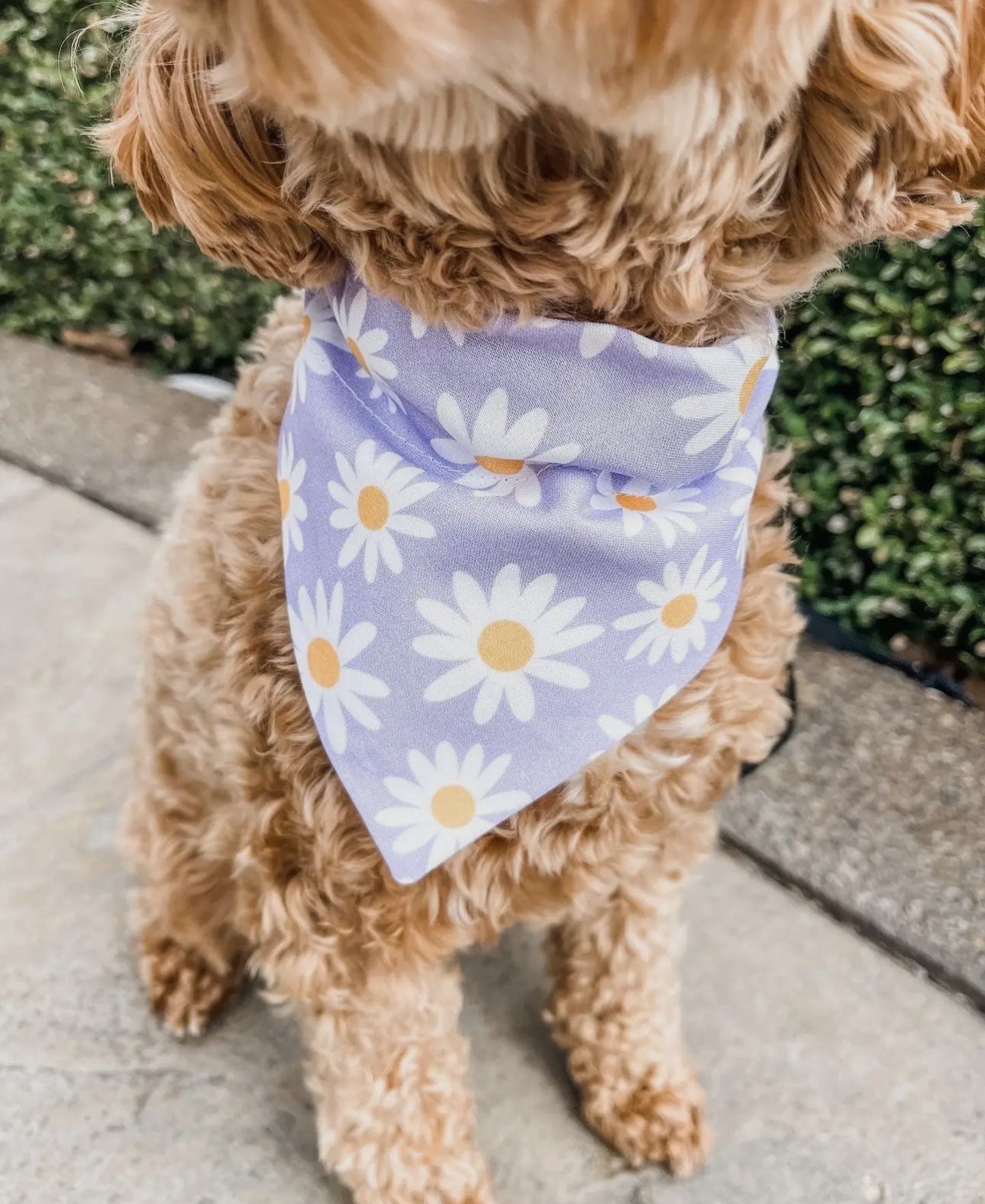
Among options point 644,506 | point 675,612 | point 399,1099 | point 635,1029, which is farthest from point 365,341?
point 635,1029

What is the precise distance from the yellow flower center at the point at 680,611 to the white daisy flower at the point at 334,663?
34cm

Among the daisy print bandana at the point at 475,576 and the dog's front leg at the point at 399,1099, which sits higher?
the daisy print bandana at the point at 475,576

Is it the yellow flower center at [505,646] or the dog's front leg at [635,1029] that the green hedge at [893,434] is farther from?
the yellow flower center at [505,646]

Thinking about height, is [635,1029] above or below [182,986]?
above

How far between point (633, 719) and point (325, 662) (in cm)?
37

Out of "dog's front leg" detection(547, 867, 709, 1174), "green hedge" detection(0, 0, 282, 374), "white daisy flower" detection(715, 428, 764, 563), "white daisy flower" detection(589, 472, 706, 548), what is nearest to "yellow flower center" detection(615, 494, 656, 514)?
"white daisy flower" detection(589, 472, 706, 548)

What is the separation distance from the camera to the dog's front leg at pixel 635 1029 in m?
1.53

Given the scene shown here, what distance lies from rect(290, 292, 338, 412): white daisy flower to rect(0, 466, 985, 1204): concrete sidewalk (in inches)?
44.5

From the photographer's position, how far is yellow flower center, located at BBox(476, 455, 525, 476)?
3.65 feet

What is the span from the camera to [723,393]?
1.05 metres

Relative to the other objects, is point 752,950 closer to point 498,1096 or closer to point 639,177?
point 498,1096

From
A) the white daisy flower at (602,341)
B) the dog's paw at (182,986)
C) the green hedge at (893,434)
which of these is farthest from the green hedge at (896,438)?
the dog's paw at (182,986)

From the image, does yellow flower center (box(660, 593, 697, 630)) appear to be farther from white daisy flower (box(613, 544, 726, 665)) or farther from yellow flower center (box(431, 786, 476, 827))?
yellow flower center (box(431, 786, 476, 827))

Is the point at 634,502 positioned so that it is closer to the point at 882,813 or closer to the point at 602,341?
the point at 602,341
